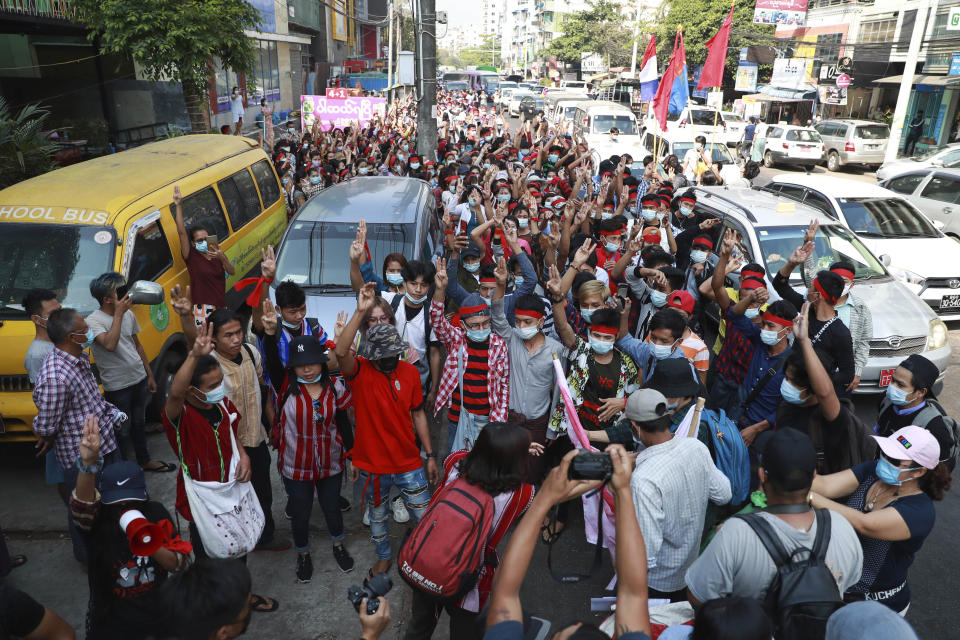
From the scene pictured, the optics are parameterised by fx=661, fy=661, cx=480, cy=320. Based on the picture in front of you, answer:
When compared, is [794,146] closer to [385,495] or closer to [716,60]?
[716,60]

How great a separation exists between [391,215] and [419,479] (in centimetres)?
378

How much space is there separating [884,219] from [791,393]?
6.60m

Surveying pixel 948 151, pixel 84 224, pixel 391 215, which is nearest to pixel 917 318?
pixel 391 215

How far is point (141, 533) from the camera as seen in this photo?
8.15 ft

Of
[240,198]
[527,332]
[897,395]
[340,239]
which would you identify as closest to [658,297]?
[527,332]

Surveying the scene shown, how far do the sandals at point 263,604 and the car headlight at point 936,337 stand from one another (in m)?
6.21

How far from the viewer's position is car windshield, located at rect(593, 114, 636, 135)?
19.8 m

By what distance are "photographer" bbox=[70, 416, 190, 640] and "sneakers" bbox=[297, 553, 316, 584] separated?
4.87ft

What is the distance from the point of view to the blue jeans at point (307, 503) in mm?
3928

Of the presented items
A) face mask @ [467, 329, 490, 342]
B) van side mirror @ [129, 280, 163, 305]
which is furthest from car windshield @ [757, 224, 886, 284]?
van side mirror @ [129, 280, 163, 305]

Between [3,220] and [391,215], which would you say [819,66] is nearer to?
[391,215]

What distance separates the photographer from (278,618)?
3789 mm

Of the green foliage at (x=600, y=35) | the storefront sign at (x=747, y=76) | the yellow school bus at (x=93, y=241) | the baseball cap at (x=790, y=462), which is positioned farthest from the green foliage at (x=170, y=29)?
the green foliage at (x=600, y=35)

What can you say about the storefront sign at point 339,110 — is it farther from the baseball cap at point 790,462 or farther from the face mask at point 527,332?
the baseball cap at point 790,462
